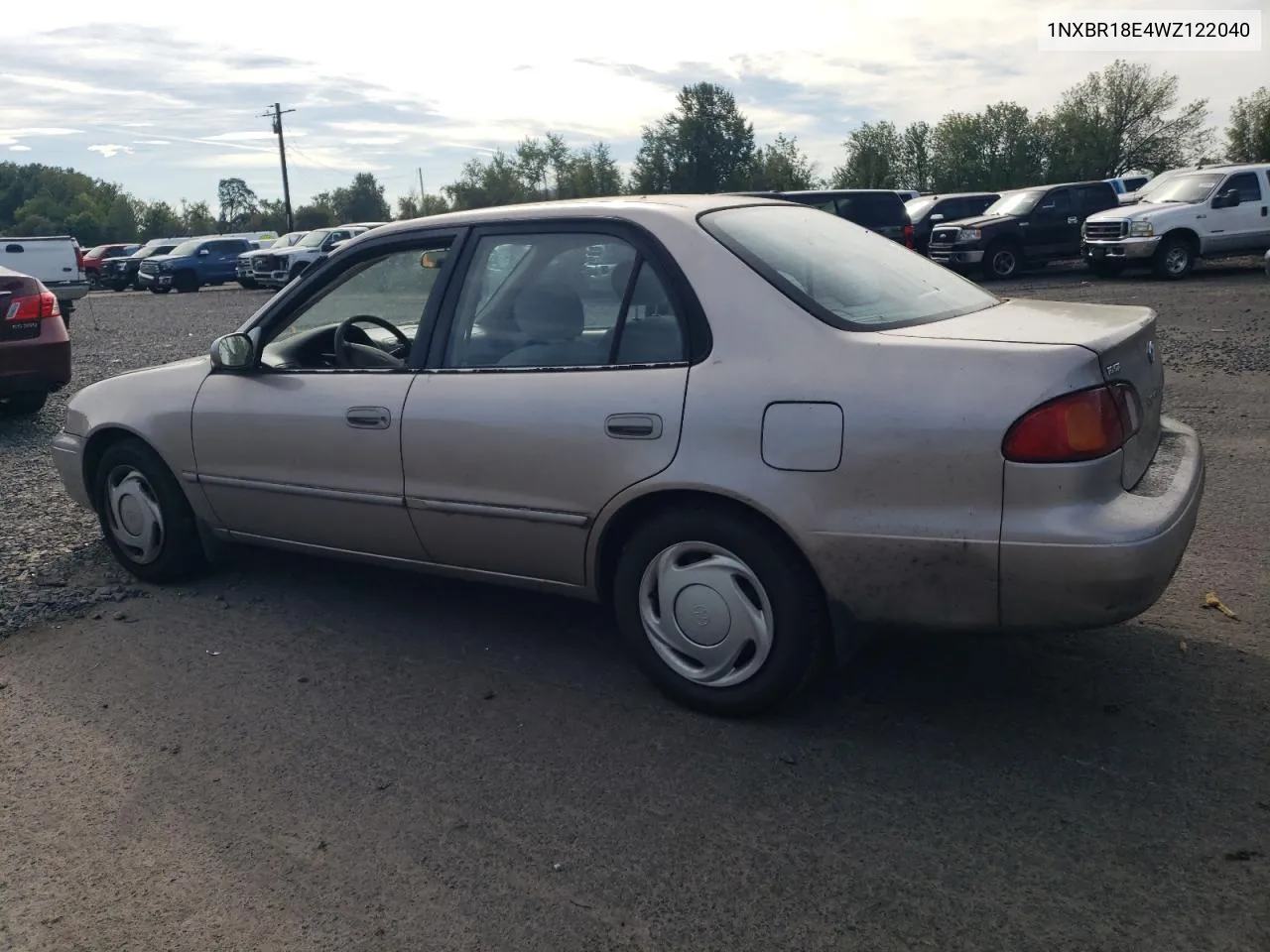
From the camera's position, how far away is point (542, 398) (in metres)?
3.73

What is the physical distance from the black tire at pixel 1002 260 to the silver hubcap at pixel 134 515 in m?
18.8

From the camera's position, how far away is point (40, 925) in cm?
269

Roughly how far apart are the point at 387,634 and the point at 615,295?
164cm

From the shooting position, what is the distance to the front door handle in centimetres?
409

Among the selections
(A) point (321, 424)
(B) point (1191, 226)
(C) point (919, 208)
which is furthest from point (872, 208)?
(A) point (321, 424)

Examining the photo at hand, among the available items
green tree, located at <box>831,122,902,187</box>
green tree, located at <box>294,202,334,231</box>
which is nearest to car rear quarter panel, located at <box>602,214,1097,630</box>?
green tree, located at <box>831,122,902,187</box>

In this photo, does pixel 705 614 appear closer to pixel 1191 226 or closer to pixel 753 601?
pixel 753 601

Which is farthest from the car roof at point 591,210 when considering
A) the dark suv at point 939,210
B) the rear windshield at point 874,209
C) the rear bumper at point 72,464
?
the dark suv at point 939,210

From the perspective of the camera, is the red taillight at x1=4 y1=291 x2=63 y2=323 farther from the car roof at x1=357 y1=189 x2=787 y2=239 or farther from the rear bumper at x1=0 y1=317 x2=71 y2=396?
the car roof at x1=357 y1=189 x2=787 y2=239

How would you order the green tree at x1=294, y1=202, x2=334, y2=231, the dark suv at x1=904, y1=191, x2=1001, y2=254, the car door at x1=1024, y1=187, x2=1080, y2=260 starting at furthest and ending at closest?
the green tree at x1=294, y1=202, x2=334, y2=231
the dark suv at x1=904, y1=191, x2=1001, y2=254
the car door at x1=1024, y1=187, x2=1080, y2=260

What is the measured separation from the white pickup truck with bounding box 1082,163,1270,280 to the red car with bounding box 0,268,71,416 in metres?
16.8

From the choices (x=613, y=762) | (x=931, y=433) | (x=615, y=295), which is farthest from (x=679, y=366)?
(x=613, y=762)

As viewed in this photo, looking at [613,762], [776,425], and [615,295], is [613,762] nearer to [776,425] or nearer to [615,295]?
[776,425]

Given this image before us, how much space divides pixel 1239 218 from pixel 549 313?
64.3 feet
